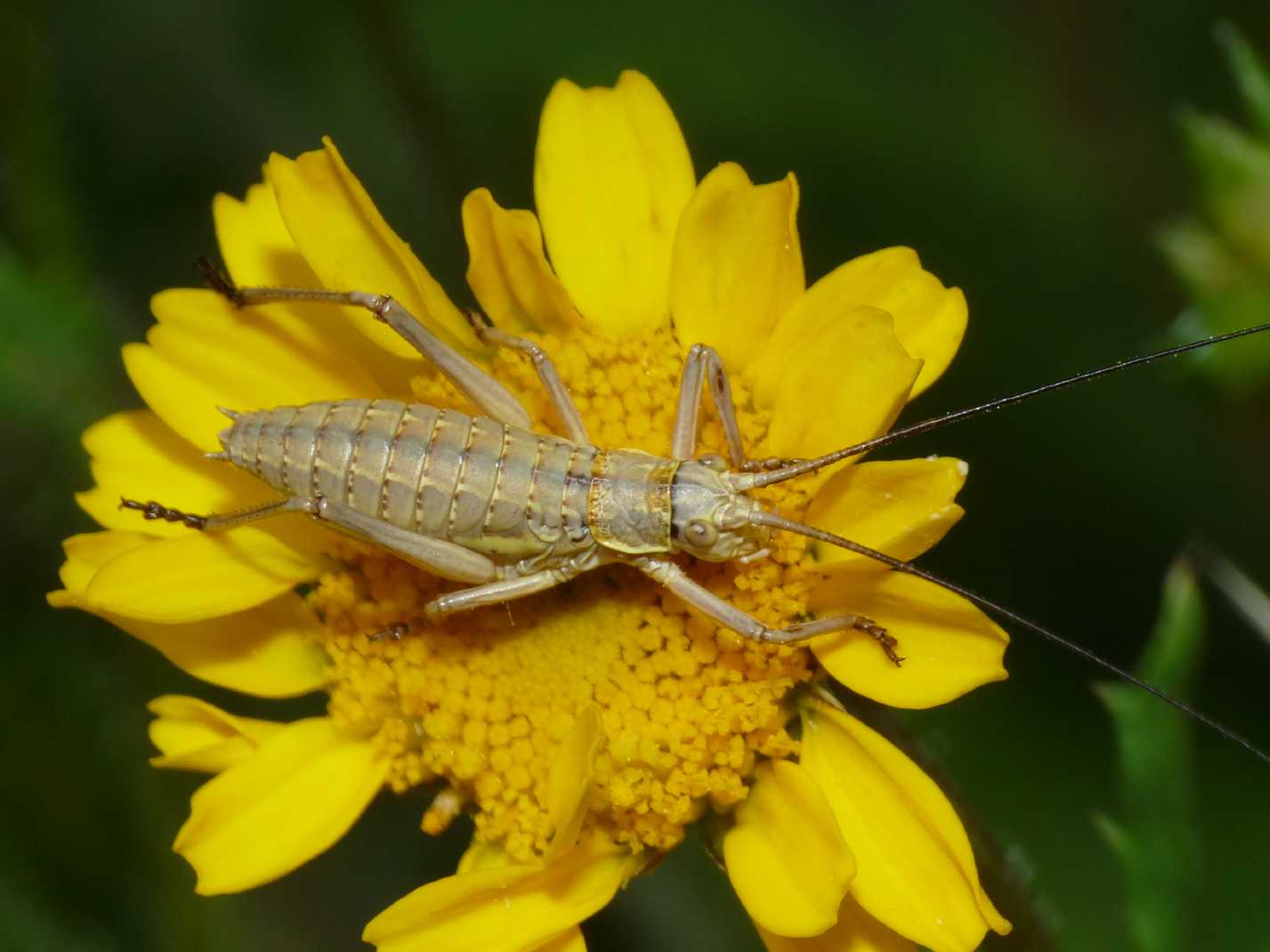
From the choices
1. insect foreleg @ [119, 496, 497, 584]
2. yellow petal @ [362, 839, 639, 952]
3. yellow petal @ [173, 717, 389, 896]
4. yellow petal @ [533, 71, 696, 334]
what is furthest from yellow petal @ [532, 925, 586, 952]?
yellow petal @ [533, 71, 696, 334]

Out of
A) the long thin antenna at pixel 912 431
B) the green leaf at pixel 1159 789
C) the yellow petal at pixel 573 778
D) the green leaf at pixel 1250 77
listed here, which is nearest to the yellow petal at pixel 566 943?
the yellow petal at pixel 573 778

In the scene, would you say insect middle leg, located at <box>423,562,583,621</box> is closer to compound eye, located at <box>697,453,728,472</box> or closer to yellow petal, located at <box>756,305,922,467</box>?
compound eye, located at <box>697,453,728,472</box>

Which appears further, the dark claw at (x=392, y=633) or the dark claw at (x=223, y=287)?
the dark claw at (x=223, y=287)

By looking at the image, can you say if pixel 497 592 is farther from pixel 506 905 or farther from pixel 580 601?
pixel 506 905

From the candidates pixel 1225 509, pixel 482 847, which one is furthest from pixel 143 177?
pixel 1225 509

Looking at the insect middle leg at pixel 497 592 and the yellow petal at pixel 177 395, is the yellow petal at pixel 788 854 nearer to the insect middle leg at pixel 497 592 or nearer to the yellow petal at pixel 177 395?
the insect middle leg at pixel 497 592

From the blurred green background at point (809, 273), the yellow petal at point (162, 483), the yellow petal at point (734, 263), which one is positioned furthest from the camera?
the blurred green background at point (809, 273)

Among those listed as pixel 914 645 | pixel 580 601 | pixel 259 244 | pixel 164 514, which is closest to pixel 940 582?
pixel 914 645
